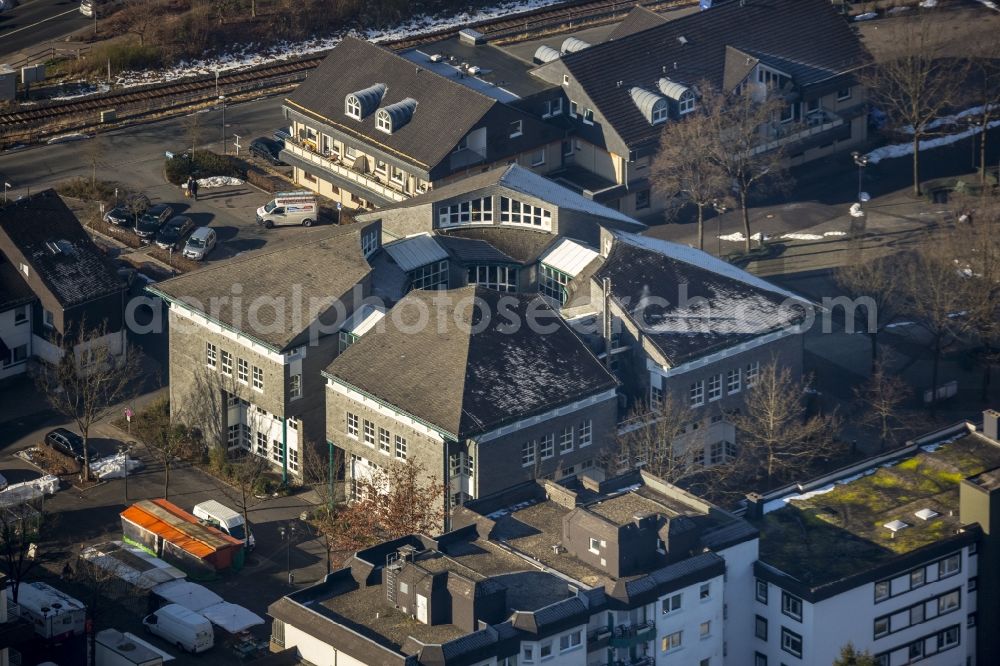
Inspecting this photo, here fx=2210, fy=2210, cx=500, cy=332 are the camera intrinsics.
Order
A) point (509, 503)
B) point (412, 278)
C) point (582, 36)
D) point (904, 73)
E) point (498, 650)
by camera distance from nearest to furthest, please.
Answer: point (498, 650) < point (509, 503) < point (412, 278) < point (904, 73) < point (582, 36)

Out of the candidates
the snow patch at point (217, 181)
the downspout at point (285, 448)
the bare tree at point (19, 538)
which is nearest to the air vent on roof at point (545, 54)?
the snow patch at point (217, 181)

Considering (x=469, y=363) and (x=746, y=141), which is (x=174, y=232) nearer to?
(x=746, y=141)

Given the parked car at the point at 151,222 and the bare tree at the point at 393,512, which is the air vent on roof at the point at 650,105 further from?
the bare tree at the point at 393,512

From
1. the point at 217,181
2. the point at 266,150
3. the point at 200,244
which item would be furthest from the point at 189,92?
the point at 200,244

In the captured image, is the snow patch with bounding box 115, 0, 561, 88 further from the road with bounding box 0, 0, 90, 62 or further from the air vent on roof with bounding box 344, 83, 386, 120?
the air vent on roof with bounding box 344, 83, 386, 120

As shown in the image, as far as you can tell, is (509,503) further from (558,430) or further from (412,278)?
(412,278)

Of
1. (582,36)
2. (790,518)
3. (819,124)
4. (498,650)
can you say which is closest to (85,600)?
(498,650)
